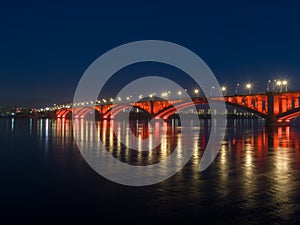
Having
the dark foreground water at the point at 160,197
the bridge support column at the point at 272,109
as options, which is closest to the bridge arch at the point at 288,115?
the bridge support column at the point at 272,109

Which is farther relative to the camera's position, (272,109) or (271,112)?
(272,109)

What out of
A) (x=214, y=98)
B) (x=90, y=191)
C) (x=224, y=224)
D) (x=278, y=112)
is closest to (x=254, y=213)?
(x=224, y=224)

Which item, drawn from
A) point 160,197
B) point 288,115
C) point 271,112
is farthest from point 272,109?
point 160,197

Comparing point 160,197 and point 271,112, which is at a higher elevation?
point 271,112

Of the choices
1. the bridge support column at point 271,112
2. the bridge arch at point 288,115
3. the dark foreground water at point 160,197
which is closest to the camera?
the dark foreground water at point 160,197

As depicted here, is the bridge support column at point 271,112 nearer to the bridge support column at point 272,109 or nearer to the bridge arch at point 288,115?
the bridge support column at point 272,109

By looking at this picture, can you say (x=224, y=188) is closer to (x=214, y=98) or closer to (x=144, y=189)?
(x=144, y=189)

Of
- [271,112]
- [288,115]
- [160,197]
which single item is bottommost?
[160,197]

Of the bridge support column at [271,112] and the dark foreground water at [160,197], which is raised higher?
the bridge support column at [271,112]

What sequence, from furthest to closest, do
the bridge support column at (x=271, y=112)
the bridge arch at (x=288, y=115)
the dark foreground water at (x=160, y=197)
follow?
the bridge support column at (x=271, y=112)
the bridge arch at (x=288, y=115)
the dark foreground water at (x=160, y=197)

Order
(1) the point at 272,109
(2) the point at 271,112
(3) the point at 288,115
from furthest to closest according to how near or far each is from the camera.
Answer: (1) the point at 272,109 → (2) the point at 271,112 → (3) the point at 288,115

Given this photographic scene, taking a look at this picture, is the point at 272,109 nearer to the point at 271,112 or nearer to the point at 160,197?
the point at 271,112

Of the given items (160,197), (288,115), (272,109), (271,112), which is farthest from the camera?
(272,109)

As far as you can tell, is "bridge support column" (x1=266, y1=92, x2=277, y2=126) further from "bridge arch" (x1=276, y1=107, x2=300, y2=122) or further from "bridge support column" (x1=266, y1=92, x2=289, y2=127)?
"bridge arch" (x1=276, y1=107, x2=300, y2=122)
